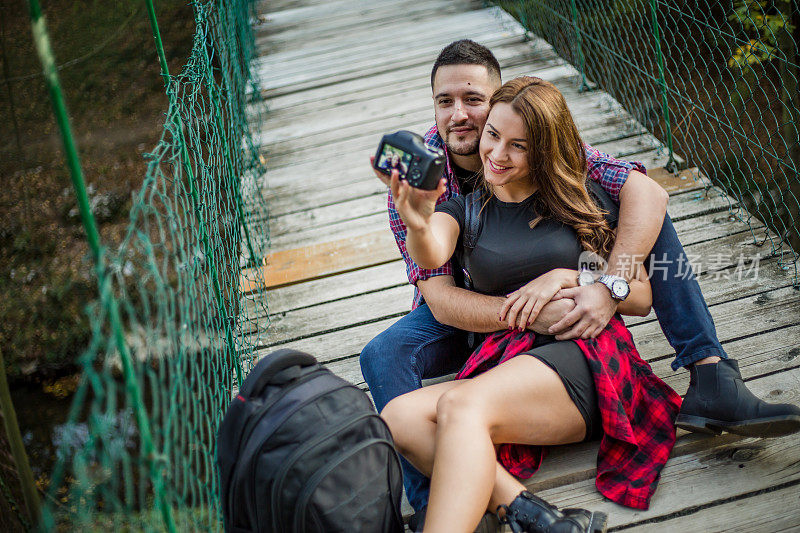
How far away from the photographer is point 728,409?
4.95 ft

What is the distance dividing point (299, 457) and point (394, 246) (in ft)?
5.20

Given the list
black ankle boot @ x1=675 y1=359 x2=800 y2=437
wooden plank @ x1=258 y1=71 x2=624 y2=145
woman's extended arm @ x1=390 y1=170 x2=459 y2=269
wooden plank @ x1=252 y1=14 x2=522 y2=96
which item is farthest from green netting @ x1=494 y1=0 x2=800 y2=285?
woman's extended arm @ x1=390 y1=170 x2=459 y2=269

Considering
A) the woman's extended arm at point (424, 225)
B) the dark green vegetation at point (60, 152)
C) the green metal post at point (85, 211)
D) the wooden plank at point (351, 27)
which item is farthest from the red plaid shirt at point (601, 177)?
the wooden plank at point (351, 27)

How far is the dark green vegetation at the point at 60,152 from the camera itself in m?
4.52

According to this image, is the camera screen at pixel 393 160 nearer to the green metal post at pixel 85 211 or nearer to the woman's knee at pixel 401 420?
the woman's knee at pixel 401 420

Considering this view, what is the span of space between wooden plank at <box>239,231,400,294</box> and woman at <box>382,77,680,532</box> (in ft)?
3.24

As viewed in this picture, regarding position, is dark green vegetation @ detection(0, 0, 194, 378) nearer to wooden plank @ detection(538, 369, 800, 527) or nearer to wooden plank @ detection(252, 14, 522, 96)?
wooden plank @ detection(252, 14, 522, 96)

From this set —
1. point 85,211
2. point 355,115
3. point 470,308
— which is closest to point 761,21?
point 355,115

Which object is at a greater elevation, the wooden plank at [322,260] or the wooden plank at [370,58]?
the wooden plank at [370,58]

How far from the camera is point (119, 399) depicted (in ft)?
12.4

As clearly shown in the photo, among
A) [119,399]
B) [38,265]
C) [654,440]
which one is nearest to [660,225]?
[654,440]

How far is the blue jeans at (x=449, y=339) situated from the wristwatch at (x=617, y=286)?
147mm

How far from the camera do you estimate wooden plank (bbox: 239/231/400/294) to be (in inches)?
104

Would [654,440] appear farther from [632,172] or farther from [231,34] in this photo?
[231,34]
